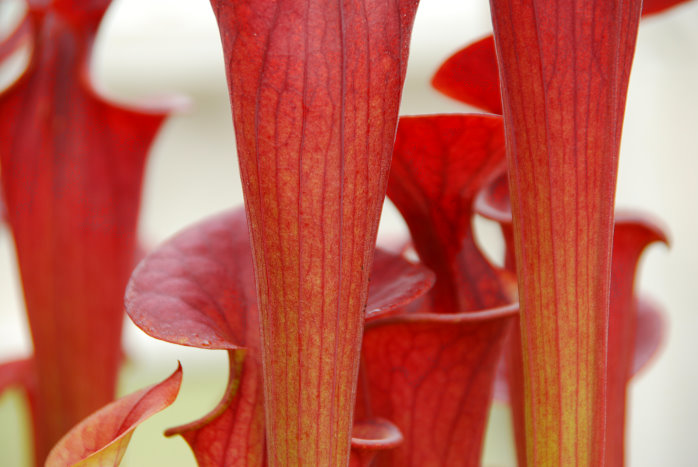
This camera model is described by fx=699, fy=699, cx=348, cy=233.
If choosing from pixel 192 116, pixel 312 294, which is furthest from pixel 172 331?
pixel 192 116

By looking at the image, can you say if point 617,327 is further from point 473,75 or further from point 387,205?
point 387,205

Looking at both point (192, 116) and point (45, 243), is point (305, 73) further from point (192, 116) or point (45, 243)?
point (192, 116)

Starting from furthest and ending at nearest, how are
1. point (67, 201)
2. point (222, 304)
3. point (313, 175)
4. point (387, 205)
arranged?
1. point (387, 205)
2. point (67, 201)
3. point (222, 304)
4. point (313, 175)

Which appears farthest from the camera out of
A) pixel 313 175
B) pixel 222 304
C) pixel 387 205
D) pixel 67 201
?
pixel 387 205

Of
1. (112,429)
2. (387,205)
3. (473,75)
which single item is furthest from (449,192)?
(387,205)

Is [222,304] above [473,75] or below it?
below

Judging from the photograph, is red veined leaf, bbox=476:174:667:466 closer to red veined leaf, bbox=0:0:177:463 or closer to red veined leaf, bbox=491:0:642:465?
red veined leaf, bbox=491:0:642:465
